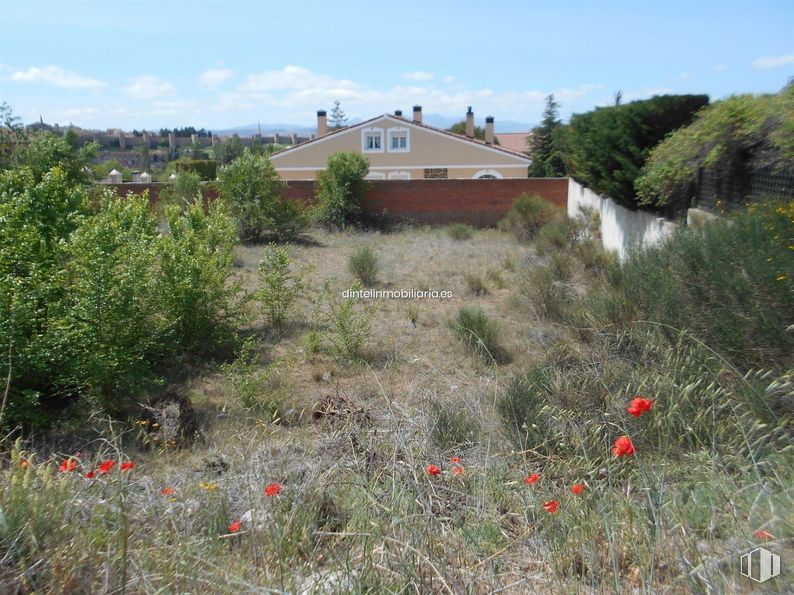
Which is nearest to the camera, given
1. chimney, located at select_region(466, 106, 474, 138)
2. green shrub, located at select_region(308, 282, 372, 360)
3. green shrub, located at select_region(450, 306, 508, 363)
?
green shrub, located at select_region(450, 306, 508, 363)

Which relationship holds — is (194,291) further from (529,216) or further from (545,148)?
(545,148)

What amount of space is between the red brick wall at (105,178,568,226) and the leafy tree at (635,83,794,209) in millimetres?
11145

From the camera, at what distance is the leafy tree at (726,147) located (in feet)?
21.0

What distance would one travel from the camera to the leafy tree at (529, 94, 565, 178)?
36.8 meters

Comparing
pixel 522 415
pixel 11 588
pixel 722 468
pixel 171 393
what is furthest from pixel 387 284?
pixel 11 588

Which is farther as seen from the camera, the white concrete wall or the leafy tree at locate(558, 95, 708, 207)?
the leafy tree at locate(558, 95, 708, 207)

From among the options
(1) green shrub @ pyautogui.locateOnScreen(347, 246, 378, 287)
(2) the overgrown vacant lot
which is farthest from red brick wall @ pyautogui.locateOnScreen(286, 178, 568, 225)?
(2) the overgrown vacant lot

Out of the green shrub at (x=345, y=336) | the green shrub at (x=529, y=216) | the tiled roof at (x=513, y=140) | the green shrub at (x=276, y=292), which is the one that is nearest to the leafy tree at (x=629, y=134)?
the green shrub at (x=529, y=216)

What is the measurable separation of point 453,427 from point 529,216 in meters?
14.2

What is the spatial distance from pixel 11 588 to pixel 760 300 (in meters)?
4.39

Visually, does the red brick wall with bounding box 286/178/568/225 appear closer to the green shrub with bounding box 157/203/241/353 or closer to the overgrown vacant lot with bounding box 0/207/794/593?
the green shrub with bounding box 157/203/241/353

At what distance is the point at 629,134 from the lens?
11008 millimetres

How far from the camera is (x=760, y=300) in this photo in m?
4.21

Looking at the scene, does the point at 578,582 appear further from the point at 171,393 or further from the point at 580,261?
the point at 580,261
